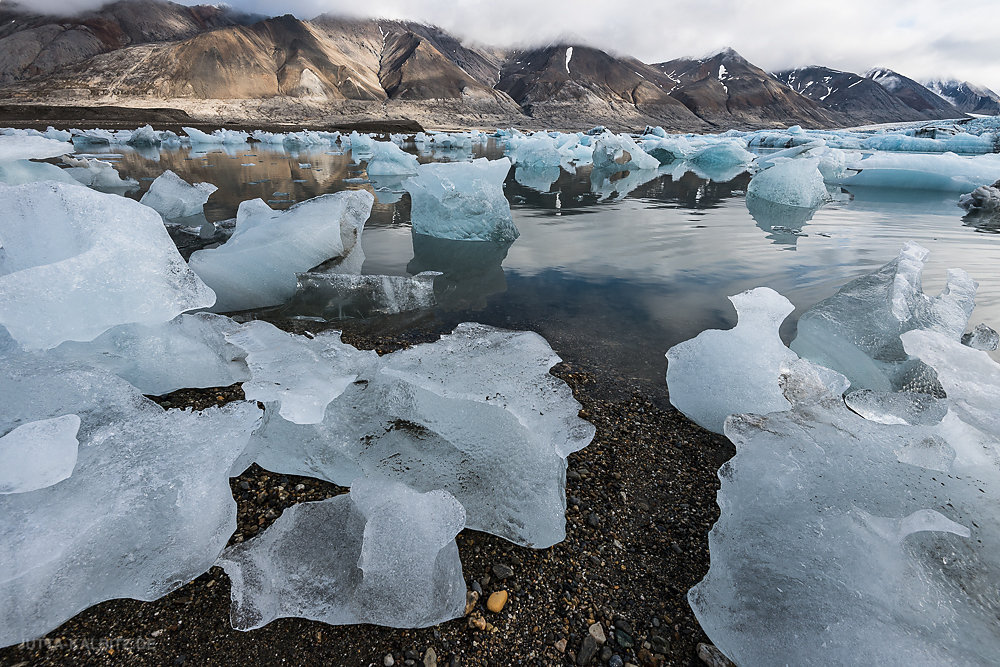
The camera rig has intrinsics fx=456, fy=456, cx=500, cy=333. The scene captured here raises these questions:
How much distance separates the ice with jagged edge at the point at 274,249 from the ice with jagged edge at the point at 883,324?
154 inches

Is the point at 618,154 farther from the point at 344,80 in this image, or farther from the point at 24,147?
the point at 344,80

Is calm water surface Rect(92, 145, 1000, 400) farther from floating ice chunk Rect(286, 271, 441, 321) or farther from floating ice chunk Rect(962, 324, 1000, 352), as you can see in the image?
floating ice chunk Rect(962, 324, 1000, 352)

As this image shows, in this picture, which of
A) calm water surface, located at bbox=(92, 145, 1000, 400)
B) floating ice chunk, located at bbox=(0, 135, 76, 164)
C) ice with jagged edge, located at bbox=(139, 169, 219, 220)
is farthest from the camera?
ice with jagged edge, located at bbox=(139, 169, 219, 220)

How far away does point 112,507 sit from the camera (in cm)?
150

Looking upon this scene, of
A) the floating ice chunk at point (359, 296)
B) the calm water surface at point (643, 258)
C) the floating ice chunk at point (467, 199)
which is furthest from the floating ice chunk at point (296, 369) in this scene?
the floating ice chunk at point (467, 199)

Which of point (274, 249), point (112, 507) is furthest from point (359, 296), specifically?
point (112, 507)

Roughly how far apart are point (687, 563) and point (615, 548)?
0.25 metres

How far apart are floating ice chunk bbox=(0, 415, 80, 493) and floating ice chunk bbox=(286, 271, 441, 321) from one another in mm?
2200

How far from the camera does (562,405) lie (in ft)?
6.77

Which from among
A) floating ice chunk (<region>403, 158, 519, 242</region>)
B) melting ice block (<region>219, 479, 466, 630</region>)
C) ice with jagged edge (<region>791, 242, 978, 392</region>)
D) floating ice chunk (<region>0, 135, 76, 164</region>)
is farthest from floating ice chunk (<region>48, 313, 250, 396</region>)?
floating ice chunk (<region>403, 158, 519, 242</region>)

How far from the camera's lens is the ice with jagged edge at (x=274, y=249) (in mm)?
3645

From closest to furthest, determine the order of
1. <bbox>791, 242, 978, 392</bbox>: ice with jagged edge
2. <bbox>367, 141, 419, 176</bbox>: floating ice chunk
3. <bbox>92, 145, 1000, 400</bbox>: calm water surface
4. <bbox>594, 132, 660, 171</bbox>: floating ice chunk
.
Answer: <bbox>791, 242, 978, 392</bbox>: ice with jagged edge
<bbox>92, 145, 1000, 400</bbox>: calm water surface
<bbox>367, 141, 419, 176</bbox>: floating ice chunk
<bbox>594, 132, 660, 171</bbox>: floating ice chunk

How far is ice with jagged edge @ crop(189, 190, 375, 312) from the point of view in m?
3.64

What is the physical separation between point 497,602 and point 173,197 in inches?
296
